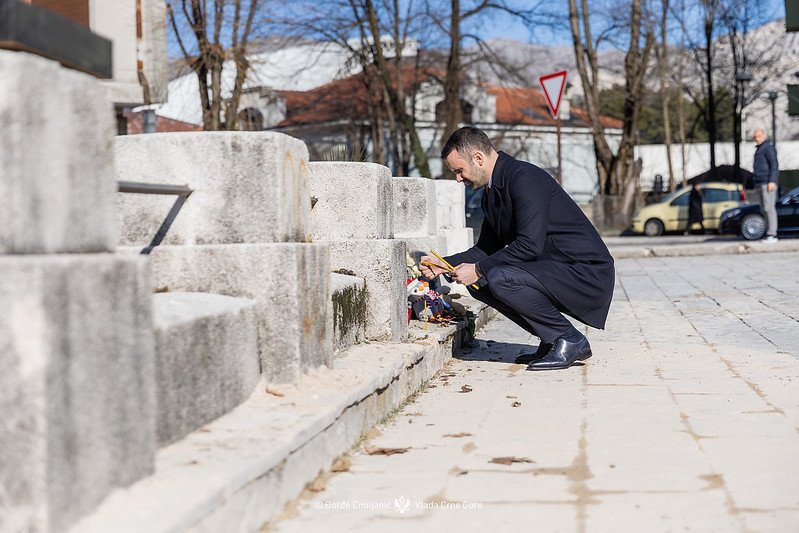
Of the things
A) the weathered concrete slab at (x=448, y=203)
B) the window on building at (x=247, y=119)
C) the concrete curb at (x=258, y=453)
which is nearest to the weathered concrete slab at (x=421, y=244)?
the weathered concrete slab at (x=448, y=203)

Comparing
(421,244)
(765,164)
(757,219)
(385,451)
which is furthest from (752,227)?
(385,451)

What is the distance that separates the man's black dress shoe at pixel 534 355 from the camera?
6887 millimetres

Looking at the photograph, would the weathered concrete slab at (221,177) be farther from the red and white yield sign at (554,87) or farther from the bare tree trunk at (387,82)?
the bare tree trunk at (387,82)

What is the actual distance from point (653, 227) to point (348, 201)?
25160 mm

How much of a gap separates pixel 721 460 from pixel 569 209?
289 centimetres

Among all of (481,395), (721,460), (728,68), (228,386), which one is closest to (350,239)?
(481,395)

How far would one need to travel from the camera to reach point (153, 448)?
311cm

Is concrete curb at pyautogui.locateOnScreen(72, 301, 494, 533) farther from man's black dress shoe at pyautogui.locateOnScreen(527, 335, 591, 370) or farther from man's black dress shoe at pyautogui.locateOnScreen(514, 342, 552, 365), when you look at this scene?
man's black dress shoe at pyautogui.locateOnScreen(514, 342, 552, 365)

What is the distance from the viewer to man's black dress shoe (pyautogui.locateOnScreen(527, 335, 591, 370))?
6.64 m

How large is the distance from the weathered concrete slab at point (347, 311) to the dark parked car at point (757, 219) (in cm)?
1584

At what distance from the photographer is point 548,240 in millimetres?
6816

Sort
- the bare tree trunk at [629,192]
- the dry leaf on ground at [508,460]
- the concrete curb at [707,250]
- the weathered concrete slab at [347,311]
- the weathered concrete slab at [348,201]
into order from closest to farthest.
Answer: the dry leaf on ground at [508,460], the weathered concrete slab at [347,311], the weathered concrete slab at [348,201], the concrete curb at [707,250], the bare tree trunk at [629,192]

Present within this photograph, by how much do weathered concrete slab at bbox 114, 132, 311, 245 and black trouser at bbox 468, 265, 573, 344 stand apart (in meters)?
2.26

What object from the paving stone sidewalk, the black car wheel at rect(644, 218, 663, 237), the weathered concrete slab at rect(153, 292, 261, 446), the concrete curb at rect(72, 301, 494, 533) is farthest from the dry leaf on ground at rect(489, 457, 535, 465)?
the black car wheel at rect(644, 218, 663, 237)
